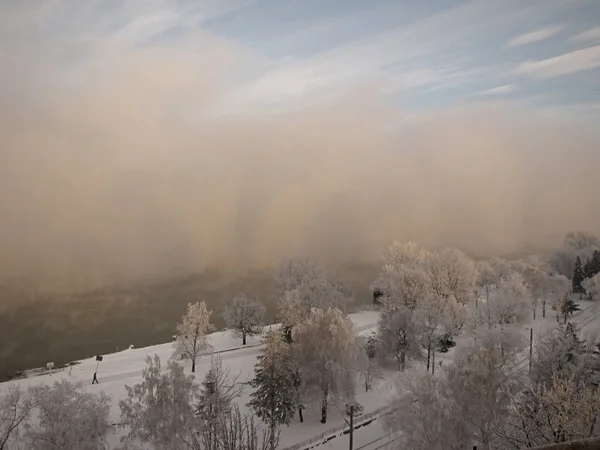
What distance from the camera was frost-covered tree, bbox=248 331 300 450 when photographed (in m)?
37.6

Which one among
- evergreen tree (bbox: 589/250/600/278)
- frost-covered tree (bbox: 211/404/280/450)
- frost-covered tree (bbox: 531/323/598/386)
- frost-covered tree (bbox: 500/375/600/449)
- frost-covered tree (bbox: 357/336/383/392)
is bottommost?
evergreen tree (bbox: 589/250/600/278)

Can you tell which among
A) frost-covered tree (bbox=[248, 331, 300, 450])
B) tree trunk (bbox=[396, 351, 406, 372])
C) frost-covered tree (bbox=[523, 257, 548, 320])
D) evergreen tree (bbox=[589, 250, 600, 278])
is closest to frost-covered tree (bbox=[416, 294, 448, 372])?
tree trunk (bbox=[396, 351, 406, 372])

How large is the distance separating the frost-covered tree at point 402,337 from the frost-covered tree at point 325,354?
855 centimetres

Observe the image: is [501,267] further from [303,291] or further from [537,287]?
[303,291]

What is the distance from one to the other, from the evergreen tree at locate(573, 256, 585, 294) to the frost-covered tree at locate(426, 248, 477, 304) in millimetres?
31728

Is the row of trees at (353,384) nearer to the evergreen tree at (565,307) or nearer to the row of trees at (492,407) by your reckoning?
the row of trees at (492,407)

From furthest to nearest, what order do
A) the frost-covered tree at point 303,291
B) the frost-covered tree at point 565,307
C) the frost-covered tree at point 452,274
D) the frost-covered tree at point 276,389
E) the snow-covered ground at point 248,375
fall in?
the frost-covered tree at point 452,274, the frost-covered tree at point 565,307, the frost-covered tree at point 303,291, the frost-covered tree at point 276,389, the snow-covered ground at point 248,375

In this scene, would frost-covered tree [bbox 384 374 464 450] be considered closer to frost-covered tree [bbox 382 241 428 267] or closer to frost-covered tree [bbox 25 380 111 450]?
frost-covered tree [bbox 25 380 111 450]

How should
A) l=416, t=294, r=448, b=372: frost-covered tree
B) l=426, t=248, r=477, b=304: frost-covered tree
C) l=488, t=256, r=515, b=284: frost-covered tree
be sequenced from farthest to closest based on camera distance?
l=488, t=256, r=515, b=284: frost-covered tree < l=426, t=248, r=477, b=304: frost-covered tree < l=416, t=294, r=448, b=372: frost-covered tree

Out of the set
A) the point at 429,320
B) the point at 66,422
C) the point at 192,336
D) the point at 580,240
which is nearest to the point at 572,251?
the point at 580,240

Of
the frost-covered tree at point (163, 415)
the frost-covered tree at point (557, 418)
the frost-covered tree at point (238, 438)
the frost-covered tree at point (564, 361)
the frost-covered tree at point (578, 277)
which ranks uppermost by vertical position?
the frost-covered tree at point (238, 438)

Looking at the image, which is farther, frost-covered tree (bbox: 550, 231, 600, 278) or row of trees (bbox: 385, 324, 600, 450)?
frost-covered tree (bbox: 550, 231, 600, 278)

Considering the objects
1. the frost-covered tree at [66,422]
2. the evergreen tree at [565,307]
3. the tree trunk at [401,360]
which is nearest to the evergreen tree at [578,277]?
the evergreen tree at [565,307]

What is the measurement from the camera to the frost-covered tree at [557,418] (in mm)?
22203
